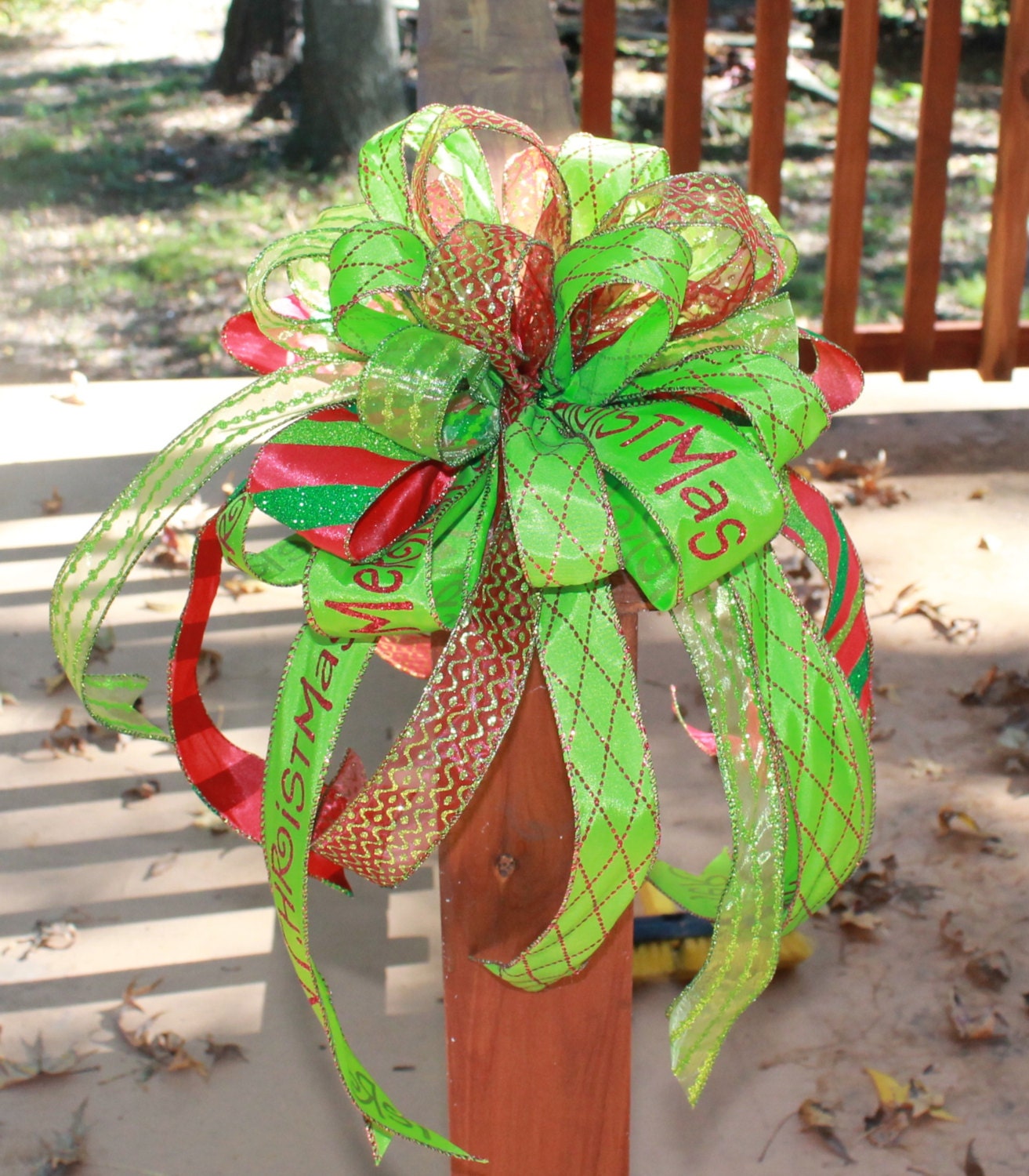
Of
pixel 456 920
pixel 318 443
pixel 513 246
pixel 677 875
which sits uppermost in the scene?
pixel 513 246

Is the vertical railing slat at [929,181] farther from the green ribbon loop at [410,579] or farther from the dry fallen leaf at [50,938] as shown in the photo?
the green ribbon loop at [410,579]

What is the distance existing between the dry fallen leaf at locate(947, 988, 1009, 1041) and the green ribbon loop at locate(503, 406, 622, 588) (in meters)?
1.56

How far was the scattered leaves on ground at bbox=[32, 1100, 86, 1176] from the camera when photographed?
2.08 metres

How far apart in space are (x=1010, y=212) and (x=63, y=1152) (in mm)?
3734

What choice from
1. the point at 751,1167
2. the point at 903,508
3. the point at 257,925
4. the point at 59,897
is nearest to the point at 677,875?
the point at 751,1167

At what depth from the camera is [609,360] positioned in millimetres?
1155

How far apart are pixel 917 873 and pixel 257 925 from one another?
125cm

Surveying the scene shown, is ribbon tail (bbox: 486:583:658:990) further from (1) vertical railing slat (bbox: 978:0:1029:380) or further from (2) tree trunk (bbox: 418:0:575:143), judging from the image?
(1) vertical railing slat (bbox: 978:0:1029:380)

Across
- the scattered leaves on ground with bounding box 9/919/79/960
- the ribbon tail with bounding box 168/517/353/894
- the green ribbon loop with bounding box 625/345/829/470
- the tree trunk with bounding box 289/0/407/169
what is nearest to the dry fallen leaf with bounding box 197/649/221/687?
the scattered leaves on ground with bounding box 9/919/79/960

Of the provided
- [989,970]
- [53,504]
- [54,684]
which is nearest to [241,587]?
[54,684]

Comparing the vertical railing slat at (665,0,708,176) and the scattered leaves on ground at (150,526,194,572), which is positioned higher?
the vertical railing slat at (665,0,708,176)

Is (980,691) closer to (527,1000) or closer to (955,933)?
(955,933)

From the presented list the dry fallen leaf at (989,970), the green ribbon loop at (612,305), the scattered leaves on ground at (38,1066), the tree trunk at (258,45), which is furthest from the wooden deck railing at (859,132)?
the tree trunk at (258,45)

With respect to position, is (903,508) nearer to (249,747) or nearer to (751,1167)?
(249,747)
